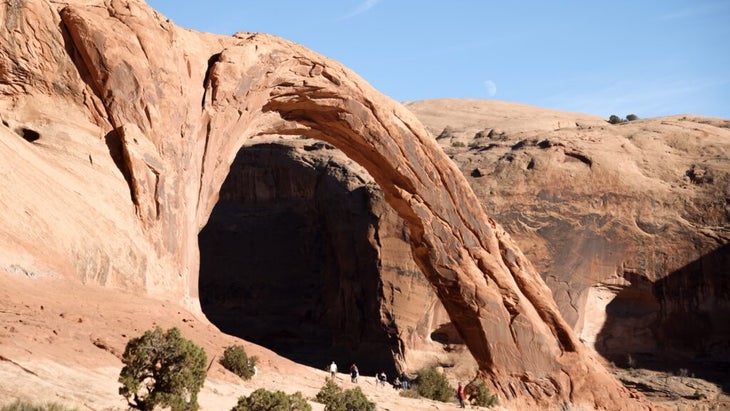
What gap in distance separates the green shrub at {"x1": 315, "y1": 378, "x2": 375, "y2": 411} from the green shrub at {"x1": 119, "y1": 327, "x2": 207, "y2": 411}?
3902mm

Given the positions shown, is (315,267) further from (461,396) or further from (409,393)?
(461,396)

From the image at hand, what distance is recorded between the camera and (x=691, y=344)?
108 feet

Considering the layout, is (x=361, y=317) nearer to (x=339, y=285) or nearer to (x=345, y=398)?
(x=339, y=285)

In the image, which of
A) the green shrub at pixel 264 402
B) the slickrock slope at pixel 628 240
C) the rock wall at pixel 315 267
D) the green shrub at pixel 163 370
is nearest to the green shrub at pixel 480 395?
the rock wall at pixel 315 267

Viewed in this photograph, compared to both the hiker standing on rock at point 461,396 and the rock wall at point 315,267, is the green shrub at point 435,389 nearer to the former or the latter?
the hiker standing on rock at point 461,396

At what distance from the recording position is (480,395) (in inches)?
910

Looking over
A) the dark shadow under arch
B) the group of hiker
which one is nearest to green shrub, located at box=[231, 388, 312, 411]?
the group of hiker

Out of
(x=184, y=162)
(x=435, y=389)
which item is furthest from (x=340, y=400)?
(x=435, y=389)

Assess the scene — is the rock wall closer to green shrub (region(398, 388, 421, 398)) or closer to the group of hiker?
the group of hiker

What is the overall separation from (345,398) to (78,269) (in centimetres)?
522

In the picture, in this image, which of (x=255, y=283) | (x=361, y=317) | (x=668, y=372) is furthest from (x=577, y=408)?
(x=255, y=283)

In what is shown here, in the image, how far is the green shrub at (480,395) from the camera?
910 inches

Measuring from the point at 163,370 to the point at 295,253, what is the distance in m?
30.6

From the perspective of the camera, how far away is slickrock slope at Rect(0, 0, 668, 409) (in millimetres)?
15922
